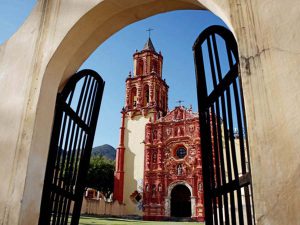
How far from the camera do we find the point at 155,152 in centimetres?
2769

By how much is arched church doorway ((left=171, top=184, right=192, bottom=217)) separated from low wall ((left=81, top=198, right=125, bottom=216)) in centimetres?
448

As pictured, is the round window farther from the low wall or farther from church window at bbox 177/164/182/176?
the low wall

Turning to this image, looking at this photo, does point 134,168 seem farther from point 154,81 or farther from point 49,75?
point 49,75

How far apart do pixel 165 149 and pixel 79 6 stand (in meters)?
25.3

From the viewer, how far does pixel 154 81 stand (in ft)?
94.7

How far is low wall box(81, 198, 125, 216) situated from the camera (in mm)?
21828

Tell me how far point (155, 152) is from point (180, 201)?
493cm

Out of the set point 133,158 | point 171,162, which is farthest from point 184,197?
point 133,158

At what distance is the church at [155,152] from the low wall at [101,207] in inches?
Answer: 38.3

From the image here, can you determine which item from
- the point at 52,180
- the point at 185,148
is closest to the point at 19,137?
the point at 52,180

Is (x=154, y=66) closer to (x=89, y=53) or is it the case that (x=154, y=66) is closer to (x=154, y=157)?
(x=154, y=157)

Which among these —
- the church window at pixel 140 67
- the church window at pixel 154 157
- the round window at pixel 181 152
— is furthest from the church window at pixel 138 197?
the church window at pixel 140 67

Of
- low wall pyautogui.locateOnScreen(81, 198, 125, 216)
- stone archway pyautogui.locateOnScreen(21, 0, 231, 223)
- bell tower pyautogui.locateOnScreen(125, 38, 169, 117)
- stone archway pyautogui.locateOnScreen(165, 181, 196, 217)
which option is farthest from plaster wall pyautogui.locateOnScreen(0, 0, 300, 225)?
bell tower pyautogui.locateOnScreen(125, 38, 169, 117)

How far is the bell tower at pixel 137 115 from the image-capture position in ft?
88.0
